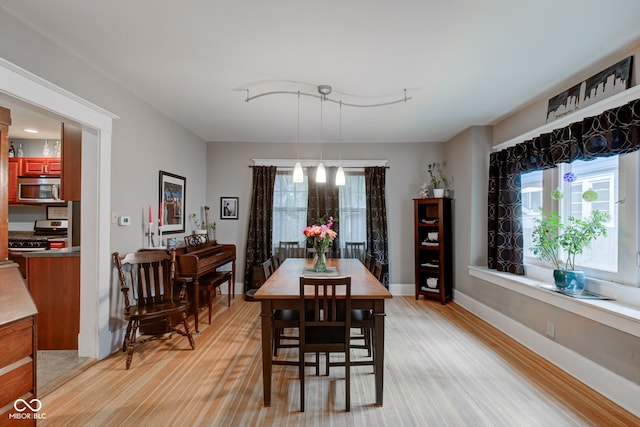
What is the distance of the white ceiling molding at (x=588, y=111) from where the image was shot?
2272 mm

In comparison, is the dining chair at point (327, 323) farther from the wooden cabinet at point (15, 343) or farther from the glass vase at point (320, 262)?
the wooden cabinet at point (15, 343)

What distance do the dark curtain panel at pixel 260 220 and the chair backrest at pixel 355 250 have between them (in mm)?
1299

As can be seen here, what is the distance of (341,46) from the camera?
7.68 feet

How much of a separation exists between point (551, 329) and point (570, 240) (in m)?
0.86

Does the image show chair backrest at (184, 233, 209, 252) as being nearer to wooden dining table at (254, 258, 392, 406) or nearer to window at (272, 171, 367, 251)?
window at (272, 171, 367, 251)

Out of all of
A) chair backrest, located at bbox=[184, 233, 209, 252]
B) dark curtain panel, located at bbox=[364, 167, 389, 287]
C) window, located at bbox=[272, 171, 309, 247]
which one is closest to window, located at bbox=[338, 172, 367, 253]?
dark curtain panel, located at bbox=[364, 167, 389, 287]

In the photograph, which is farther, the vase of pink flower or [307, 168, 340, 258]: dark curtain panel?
[307, 168, 340, 258]: dark curtain panel

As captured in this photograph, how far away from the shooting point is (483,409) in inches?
85.0

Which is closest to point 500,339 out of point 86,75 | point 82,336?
point 82,336

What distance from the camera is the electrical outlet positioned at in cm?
284

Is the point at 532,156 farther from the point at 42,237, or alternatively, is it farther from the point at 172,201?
the point at 42,237

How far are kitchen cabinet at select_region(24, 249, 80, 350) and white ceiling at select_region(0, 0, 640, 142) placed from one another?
178cm

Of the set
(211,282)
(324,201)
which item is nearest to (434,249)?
(324,201)

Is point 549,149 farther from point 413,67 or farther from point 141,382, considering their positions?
point 141,382
